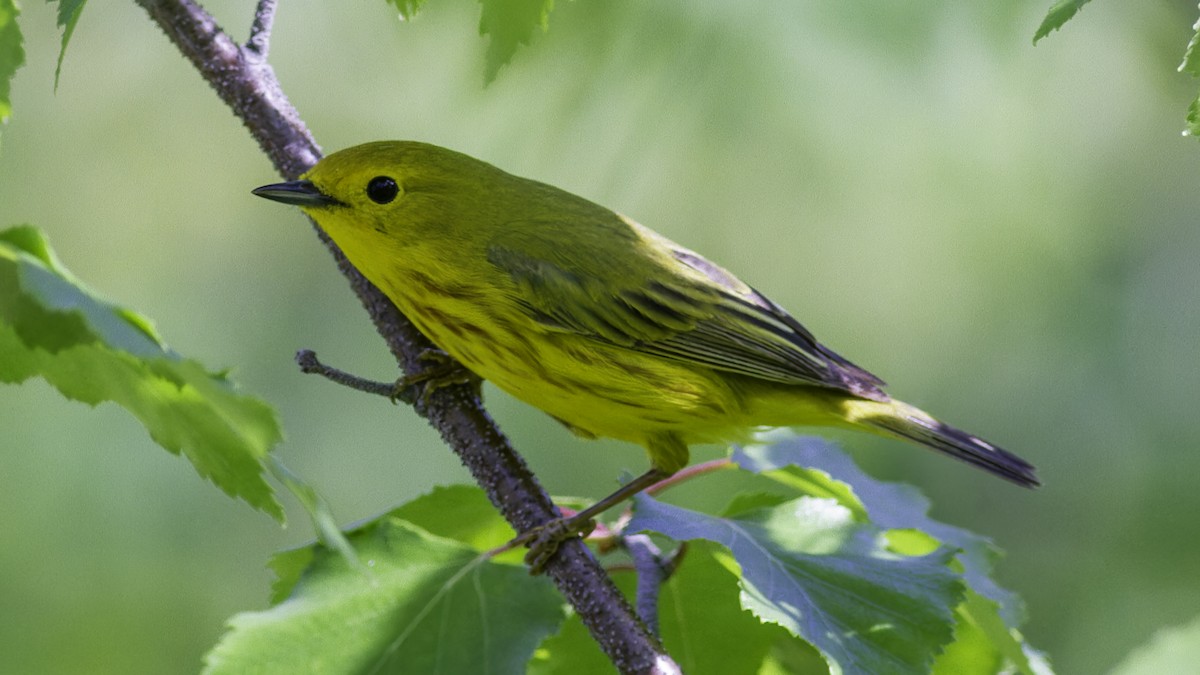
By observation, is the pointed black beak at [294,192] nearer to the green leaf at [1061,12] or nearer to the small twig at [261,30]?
the small twig at [261,30]

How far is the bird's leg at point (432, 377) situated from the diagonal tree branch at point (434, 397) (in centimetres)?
2

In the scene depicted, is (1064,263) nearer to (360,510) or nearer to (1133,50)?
(1133,50)

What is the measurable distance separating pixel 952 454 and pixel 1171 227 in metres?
3.01

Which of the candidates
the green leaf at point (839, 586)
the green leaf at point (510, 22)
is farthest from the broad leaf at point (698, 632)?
the green leaf at point (510, 22)

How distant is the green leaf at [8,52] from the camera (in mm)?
1014

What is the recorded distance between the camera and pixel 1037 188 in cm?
383

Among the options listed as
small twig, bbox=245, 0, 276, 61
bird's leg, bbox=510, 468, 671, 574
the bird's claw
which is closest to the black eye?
small twig, bbox=245, 0, 276, 61

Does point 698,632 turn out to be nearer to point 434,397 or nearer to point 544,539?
point 544,539

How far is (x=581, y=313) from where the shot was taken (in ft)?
8.45

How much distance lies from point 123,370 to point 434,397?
99 centimetres

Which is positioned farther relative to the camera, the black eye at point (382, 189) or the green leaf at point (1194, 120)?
the black eye at point (382, 189)

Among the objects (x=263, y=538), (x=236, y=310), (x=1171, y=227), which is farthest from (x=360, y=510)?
(x=1171, y=227)

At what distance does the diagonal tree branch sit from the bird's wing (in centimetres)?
35

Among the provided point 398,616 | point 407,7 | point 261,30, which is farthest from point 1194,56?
point 261,30
